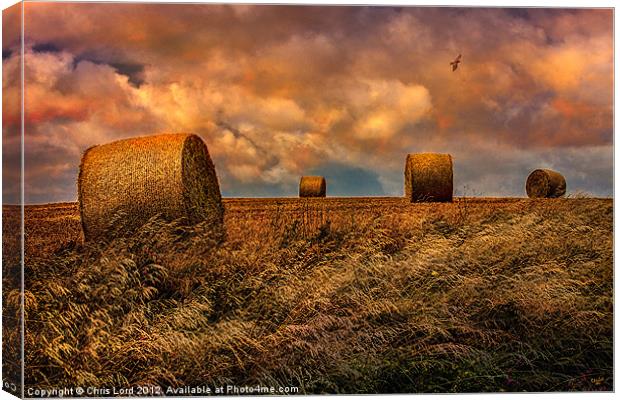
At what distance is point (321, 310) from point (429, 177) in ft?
14.7

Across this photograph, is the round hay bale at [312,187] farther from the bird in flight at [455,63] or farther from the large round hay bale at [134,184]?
the bird in flight at [455,63]

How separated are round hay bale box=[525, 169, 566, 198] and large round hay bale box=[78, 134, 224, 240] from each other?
2.79 m

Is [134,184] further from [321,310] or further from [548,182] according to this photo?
[548,182]

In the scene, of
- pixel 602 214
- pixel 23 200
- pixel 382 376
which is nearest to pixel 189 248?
pixel 23 200

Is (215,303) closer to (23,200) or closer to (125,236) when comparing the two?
(125,236)

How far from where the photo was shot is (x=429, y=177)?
9.47 m

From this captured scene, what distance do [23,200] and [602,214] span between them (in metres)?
3.97

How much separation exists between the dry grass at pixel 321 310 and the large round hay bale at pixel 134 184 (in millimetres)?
167

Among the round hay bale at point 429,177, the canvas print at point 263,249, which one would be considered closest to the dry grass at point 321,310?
the canvas print at point 263,249

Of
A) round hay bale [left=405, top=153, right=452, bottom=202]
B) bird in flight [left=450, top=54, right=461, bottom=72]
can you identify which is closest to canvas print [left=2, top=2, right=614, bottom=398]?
bird in flight [left=450, top=54, right=461, bottom=72]

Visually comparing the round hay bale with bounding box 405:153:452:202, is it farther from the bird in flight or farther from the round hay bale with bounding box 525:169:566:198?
the bird in flight

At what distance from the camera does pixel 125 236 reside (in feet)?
19.0

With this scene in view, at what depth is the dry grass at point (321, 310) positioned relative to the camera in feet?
16.4

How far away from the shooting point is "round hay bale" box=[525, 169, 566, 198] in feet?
20.8
